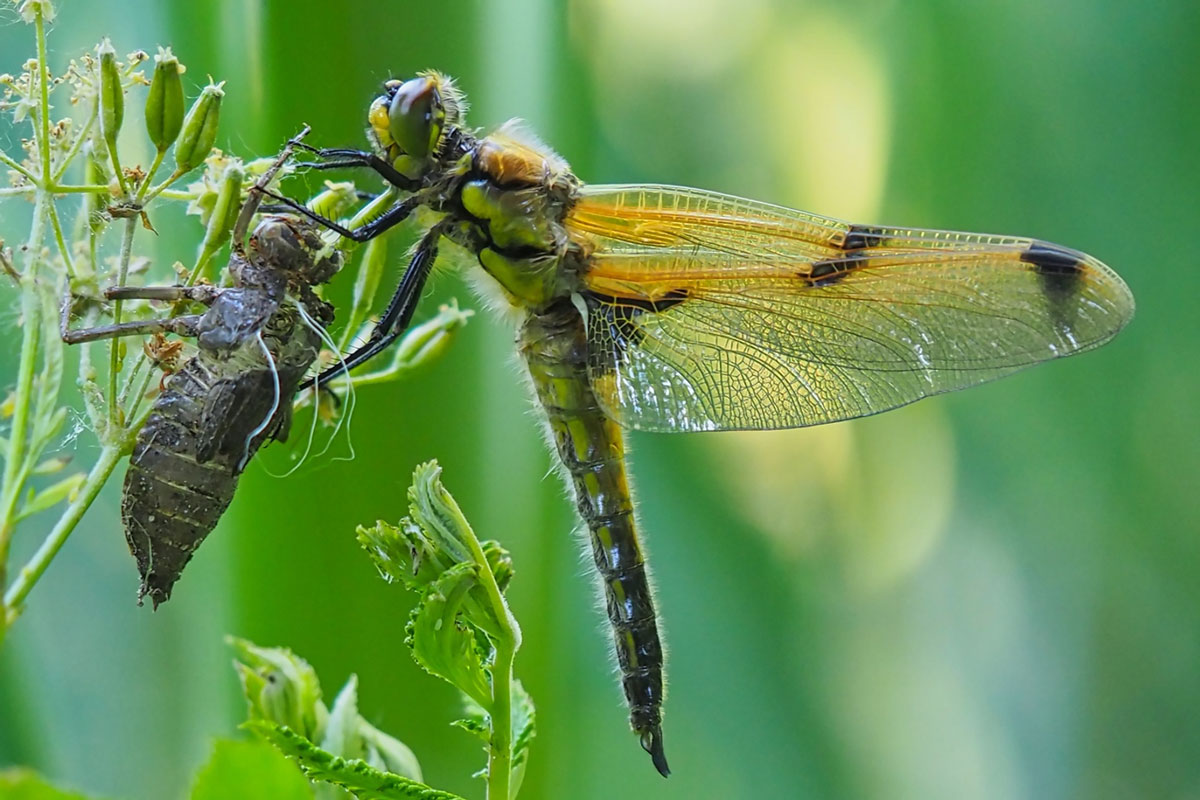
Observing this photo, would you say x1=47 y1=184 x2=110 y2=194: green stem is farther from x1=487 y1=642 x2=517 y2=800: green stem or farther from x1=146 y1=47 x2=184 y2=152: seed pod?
x1=487 y1=642 x2=517 y2=800: green stem

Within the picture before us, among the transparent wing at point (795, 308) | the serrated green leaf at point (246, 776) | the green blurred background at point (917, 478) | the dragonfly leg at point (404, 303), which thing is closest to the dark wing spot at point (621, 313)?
the transparent wing at point (795, 308)

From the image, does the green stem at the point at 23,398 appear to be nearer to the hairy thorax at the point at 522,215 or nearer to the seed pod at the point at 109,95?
the seed pod at the point at 109,95

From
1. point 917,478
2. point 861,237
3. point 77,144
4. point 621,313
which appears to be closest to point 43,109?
point 77,144

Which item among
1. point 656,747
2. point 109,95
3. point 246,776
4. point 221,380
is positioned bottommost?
point 656,747

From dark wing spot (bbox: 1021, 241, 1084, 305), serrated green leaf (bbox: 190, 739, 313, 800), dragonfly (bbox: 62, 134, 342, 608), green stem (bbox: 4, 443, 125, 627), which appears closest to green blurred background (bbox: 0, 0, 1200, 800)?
dark wing spot (bbox: 1021, 241, 1084, 305)

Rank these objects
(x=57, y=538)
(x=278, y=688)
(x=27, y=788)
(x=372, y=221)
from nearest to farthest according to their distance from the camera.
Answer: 1. (x=27, y=788)
2. (x=57, y=538)
3. (x=278, y=688)
4. (x=372, y=221)

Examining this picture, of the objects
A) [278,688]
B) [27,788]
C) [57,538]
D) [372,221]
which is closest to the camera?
[27,788]

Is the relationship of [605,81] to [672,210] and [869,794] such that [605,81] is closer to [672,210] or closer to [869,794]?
[672,210]

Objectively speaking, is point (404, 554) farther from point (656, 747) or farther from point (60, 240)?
point (656, 747)
